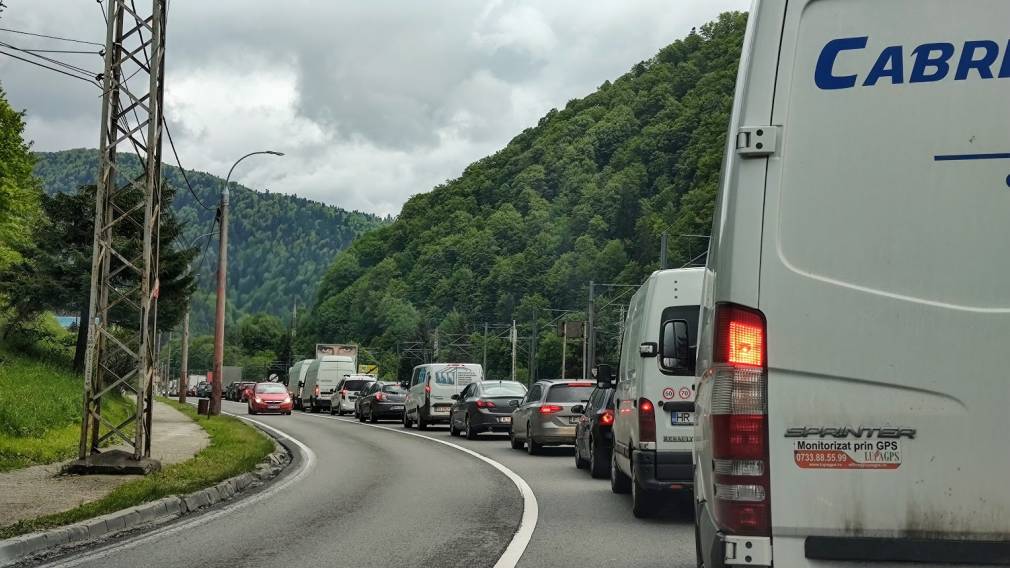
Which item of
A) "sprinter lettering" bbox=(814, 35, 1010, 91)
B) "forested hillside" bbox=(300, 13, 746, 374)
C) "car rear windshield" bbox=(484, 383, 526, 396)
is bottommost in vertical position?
Result: "car rear windshield" bbox=(484, 383, 526, 396)

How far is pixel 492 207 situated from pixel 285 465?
289 ft

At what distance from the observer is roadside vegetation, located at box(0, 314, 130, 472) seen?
63.1 feet

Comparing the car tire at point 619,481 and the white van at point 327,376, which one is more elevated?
the car tire at point 619,481

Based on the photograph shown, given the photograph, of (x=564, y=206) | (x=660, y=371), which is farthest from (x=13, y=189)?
(x=564, y=206)

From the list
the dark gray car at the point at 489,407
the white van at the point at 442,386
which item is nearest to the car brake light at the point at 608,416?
the dark gray car at the point at 489,407

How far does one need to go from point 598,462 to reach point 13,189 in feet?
138

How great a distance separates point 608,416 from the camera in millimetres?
16203

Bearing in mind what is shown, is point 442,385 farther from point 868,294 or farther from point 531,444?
point 868,294

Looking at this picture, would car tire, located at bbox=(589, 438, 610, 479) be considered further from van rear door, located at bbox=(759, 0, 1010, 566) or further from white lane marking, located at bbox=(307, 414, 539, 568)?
van rear door, located at bbox=(759, 0, 1010, 566)

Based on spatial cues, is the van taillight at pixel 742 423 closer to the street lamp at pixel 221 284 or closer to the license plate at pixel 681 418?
the license plate at pixel 681 418

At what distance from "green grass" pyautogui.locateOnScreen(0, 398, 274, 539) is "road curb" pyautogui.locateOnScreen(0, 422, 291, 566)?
0.52ft

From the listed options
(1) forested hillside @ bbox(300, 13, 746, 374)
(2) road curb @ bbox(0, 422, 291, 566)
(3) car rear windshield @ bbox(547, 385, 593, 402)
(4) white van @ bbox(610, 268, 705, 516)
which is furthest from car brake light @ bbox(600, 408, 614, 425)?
(1) forested hillside @ bbox(300, 13, 746, 374)

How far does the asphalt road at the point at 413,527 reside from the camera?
29.6 ft

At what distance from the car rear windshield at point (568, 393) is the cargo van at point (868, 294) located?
18.1 metres
